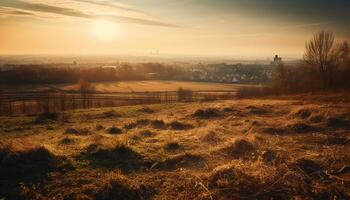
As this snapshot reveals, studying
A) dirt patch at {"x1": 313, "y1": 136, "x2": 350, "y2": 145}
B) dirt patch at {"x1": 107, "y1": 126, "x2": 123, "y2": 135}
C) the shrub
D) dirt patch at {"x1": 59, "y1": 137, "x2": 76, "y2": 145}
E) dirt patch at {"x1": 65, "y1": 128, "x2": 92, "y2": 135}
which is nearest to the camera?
dirt patch at {"x1": 313, "y1": 136, "x2": 350, "y2": 145}

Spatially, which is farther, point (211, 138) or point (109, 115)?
point (109, 115)

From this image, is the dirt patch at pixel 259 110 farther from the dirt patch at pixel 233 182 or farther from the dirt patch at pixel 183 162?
the dirt patch at pixel 233 182

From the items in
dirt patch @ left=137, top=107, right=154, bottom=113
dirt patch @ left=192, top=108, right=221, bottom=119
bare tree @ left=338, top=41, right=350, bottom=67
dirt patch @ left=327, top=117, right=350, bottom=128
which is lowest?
dirt patch @ left=137, top=107, right=154, bottom=113

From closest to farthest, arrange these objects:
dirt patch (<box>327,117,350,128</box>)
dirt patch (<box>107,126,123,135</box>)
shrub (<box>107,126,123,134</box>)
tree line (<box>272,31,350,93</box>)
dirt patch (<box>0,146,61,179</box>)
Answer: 1. dirt patch (<box>0,146,61,179</box>)
2. dirt patch (<box>327,117,350,128</box>)
3. dirt patch (<box>107,126,123,135</box>)
4. shrub (<box>107,126,123,134</box>)
5. tree line (<box>272,31,350,93</box>)

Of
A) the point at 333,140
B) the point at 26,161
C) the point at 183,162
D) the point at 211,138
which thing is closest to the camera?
the point at 26,161

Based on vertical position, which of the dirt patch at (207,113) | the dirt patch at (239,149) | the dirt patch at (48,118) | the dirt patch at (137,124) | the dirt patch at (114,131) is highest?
the dirt patch at (239,149)

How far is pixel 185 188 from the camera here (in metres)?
8.78

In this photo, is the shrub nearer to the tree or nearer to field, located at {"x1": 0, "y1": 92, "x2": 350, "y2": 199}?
field, located at {"x1": 0, "y1": 92, "x2": 350, "y2": 199}

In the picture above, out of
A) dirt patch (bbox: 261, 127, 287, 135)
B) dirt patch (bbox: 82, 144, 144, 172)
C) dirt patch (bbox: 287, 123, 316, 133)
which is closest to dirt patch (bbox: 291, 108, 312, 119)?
dirt patch (bbox: 287, 123, 316, 133)

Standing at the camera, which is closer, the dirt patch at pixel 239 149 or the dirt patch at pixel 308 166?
the dirt patch at pixel 308 166

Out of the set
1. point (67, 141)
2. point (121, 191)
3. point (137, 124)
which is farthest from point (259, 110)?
point (121, 191)

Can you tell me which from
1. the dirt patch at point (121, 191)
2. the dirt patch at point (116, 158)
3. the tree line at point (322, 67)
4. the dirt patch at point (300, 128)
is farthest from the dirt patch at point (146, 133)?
the tree line at point (322, 67)

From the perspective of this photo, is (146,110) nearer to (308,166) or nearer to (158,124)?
(158,124)

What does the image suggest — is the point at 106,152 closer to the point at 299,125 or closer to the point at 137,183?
the point at 137,183
